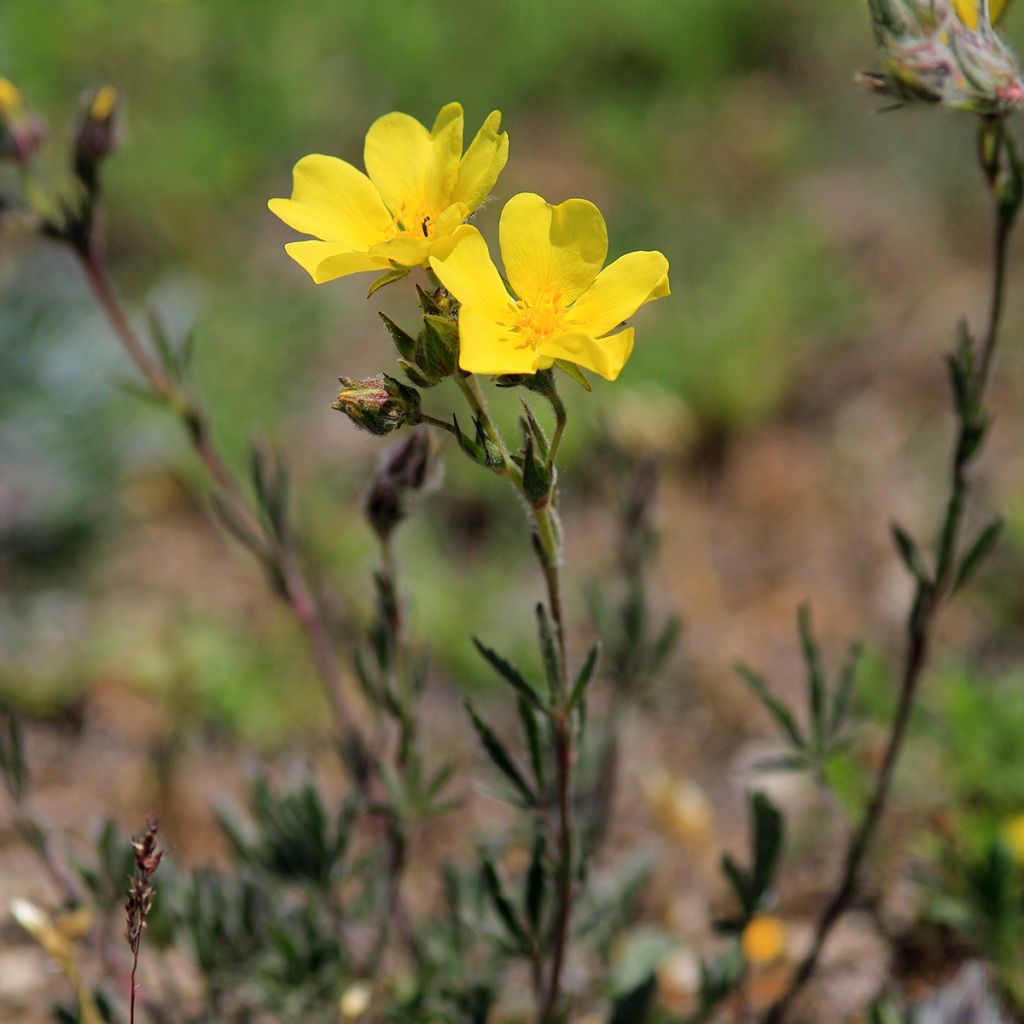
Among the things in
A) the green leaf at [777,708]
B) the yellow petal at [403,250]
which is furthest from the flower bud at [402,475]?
the green leaf at [777,708]

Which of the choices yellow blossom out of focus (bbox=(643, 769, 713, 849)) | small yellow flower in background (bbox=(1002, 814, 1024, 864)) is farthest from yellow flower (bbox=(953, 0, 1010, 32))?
yellow blossom out of focus (bbox=(643, 769, 713, 849))

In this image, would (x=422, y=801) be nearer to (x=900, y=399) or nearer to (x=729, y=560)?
(x=729, y=560)

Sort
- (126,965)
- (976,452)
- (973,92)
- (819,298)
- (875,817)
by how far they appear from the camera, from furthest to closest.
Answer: (819,298)
(126,965)
(875,817)
(976,452)
(973,92)

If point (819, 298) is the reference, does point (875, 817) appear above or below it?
below

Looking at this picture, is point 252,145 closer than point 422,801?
No

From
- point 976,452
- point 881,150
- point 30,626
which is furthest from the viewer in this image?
point 881,150

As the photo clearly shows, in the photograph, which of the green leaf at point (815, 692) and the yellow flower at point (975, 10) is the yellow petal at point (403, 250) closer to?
the yellow flower at point (975, 10)

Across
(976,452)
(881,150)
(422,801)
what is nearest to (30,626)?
(422,801)
